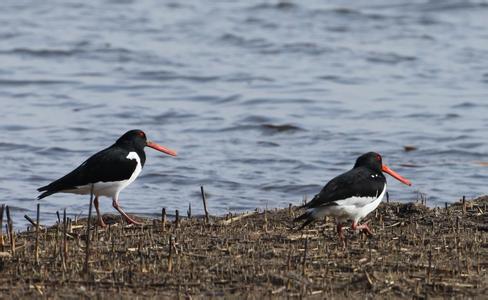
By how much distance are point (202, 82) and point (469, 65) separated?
528cm

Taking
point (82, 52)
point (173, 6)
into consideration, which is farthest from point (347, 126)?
point (173, 6)

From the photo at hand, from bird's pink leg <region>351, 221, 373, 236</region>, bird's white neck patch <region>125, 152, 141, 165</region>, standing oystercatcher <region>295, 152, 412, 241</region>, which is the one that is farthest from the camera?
bird's white neck patch <region>125, 152, 141, 165</region>

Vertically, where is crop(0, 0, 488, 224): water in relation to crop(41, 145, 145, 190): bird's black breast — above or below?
below

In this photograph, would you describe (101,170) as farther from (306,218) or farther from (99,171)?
(306,218)

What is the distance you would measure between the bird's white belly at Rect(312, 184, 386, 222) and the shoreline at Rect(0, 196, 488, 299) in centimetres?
20

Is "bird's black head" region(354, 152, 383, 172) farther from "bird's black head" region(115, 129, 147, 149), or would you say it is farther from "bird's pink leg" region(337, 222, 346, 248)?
"bird's black head" region(115, 129, 147, 149)

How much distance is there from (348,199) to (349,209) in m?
0.09

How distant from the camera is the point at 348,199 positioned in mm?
9203

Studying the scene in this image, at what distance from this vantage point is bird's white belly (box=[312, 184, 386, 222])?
29.7 ft

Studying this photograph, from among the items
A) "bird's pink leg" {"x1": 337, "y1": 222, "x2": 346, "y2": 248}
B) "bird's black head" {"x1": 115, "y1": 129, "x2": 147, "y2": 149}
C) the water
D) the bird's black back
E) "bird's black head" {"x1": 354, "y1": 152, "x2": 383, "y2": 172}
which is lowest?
the water

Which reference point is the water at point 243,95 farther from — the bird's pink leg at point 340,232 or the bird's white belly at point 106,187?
the bird's pink leg at point 340,232

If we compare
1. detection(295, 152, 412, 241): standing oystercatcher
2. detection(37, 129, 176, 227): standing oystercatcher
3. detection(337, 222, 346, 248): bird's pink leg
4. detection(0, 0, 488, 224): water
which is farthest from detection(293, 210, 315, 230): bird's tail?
detection(0, 0, 488, 224): water

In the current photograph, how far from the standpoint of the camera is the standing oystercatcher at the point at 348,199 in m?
9.04

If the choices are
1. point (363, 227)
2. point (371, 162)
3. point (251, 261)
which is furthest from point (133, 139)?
point (251, 261)
